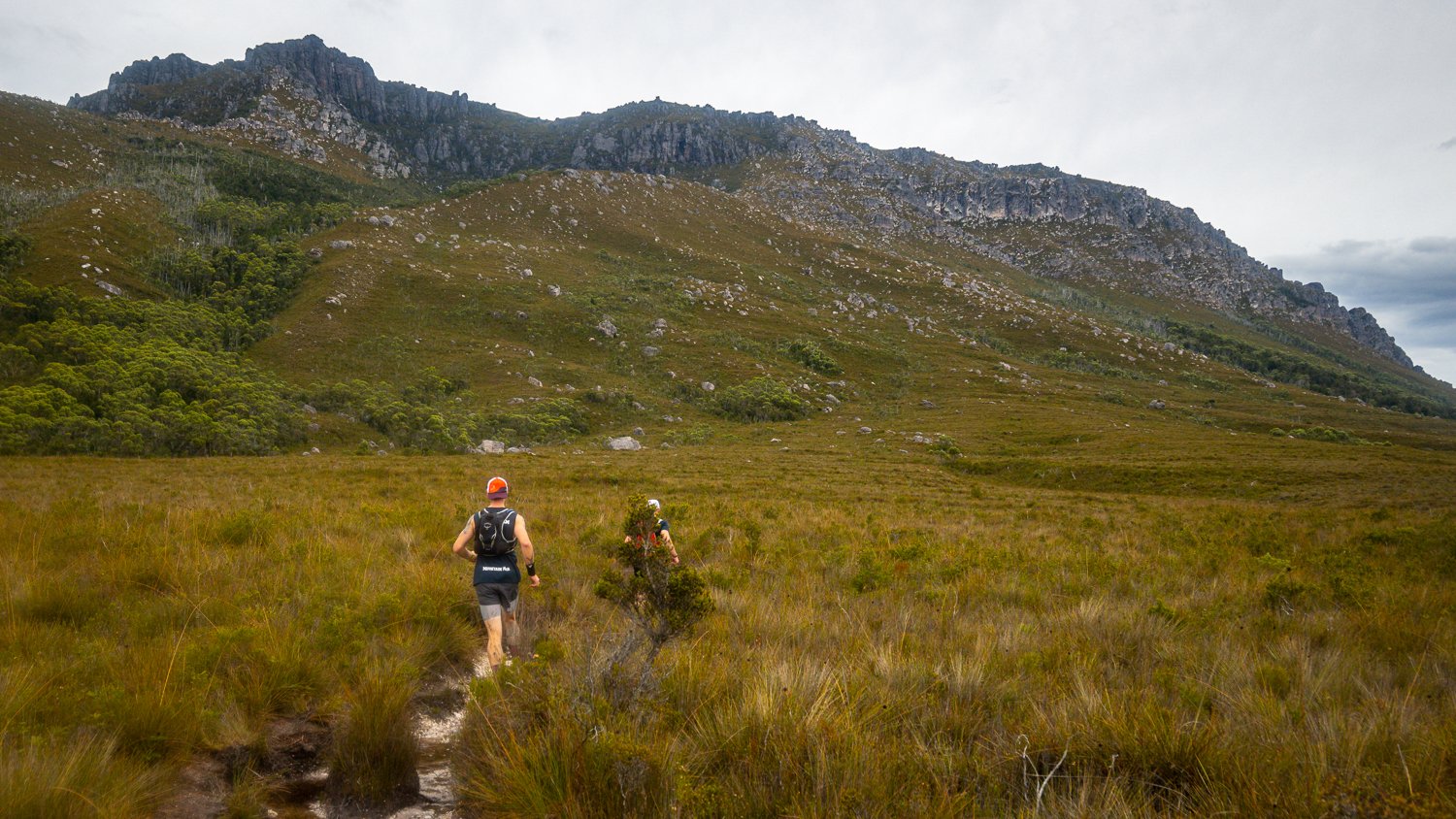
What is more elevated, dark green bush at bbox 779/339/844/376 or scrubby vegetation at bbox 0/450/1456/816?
dark green bush at bbox 779/339/844/376

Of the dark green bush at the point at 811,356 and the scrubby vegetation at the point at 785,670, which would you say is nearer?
the scrubby vegetation at the point at 785,670

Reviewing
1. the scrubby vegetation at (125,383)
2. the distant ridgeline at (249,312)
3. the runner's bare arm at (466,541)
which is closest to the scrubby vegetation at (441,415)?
the distant ridgeline at (249,312)

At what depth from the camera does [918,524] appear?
14.5m

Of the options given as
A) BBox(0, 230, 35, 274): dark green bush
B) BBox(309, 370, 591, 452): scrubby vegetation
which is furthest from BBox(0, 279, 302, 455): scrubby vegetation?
BBox(0, 230, 35, 274): dark green bush

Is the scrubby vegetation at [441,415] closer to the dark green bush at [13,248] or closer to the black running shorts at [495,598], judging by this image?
the black running shorts at [495,598]

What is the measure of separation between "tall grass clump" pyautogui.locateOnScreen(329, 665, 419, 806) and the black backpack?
228cm

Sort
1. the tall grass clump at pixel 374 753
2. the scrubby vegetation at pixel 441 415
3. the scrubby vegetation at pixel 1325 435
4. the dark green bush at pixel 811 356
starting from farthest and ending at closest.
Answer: the dark green bush at pixel 811 356 < the scrubby vegetation at pixel 1325 435 < the scrubby vegetation at pixel 441 415 < the tall grass clump at pixel 374 753

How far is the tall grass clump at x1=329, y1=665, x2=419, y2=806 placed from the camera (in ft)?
10.7

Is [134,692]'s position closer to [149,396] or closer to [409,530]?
[409,530]

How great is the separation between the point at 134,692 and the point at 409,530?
6.31 meters

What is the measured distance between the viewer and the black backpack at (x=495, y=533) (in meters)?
5.77

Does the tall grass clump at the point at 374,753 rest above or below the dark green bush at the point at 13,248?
below

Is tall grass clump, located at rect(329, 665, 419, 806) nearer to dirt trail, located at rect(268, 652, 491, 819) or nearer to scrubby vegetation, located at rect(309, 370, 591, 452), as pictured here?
dirt trail, located at rect(268, 652, 491, 819)

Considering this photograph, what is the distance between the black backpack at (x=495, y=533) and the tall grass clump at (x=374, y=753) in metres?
2.28
